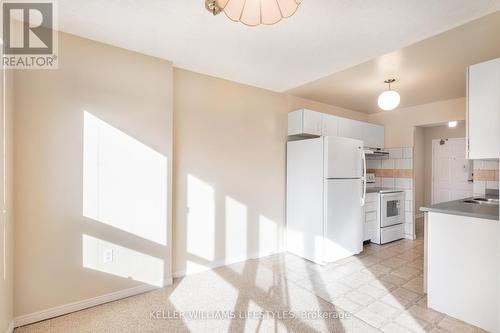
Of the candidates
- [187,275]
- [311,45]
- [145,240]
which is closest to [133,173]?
[145,240]

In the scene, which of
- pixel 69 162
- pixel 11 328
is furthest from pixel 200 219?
pixel 11 328

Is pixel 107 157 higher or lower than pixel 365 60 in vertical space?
lower

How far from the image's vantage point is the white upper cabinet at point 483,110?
1.87 meters

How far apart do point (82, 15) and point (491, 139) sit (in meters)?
3.30

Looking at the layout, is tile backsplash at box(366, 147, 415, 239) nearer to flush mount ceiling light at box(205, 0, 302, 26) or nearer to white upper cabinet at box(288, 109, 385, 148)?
white upper cabinet at box(288, 109, 385, 148)

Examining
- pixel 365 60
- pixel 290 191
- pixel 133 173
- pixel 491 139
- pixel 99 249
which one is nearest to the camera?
pixel 491 139

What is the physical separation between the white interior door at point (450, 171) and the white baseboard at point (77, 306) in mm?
6308

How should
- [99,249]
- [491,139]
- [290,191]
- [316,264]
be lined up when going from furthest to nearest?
[290,191]
[316,264]
[99,249]
[491,139]

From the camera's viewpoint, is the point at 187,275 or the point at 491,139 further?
the point at 187,275

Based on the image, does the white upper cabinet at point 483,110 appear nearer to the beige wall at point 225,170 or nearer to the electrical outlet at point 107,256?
the beige wall at point 225,170

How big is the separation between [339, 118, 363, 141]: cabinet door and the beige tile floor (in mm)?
1965

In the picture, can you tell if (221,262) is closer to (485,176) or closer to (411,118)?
(485,176)

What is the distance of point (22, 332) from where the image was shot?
1.90 meters

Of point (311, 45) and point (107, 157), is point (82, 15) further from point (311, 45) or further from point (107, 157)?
point (311, 45)
